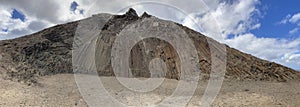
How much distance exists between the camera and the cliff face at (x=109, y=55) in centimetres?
3567

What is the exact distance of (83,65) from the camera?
36.6m

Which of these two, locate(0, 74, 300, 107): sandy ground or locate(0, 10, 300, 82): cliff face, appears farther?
locate(0, 10, 300, 82): cliff face

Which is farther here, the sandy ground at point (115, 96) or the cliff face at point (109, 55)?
the cliff face at point (109, 55)

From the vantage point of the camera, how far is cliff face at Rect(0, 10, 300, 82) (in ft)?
117

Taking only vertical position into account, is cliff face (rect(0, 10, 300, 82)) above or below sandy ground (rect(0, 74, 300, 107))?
above

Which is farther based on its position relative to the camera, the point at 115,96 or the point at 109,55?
the point at 109,55

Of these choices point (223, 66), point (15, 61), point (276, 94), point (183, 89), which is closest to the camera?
point (276, 94)

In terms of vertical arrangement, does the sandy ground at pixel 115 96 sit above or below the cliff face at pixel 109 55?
below

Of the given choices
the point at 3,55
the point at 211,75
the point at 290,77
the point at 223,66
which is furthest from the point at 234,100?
the point at 3,55

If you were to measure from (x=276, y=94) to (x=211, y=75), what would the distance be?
35.4 ft

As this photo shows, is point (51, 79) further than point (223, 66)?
No

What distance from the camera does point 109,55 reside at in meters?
39.1

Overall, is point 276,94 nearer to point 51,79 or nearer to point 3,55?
point 51,79

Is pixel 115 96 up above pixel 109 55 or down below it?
below
